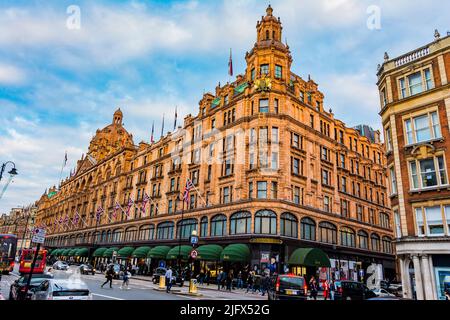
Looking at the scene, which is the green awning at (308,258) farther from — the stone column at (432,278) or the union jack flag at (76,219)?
the union jack flag at (76,219)

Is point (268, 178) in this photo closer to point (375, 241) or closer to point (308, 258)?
point (308, 258)

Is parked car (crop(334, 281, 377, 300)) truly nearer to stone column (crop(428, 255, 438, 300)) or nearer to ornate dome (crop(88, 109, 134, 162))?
stone column (crop(428, 255, 438, 300))

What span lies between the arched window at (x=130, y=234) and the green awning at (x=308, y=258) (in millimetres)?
32967

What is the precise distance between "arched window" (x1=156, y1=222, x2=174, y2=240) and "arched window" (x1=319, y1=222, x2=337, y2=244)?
857 inches

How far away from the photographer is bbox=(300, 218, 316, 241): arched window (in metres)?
39.5

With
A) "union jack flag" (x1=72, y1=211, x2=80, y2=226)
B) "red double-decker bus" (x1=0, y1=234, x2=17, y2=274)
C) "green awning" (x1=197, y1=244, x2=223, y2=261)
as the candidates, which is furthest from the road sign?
"union jack flag" (x1=72, y1=211, x2=80, y2=226)

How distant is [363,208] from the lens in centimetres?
5228

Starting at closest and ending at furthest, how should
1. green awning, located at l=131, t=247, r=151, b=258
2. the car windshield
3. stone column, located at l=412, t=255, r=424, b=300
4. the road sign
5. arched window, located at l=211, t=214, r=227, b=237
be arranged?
the road sign < the car windshield < stone column, located at l=412, t=255, r=424, b=300 < arched window, located at l=211, t=214, r=227, b=237 < green awning, located at l=131, t=247, r=151, b=258

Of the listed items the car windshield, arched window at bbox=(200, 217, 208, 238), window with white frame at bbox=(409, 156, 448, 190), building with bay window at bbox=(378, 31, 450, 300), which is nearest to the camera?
the car windshield

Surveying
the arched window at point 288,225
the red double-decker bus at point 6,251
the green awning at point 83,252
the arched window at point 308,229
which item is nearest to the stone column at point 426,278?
the arched window at point 288,225

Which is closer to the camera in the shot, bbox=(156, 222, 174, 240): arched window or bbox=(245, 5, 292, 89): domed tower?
bbox=(245, 5, 292, 89): domed tower
